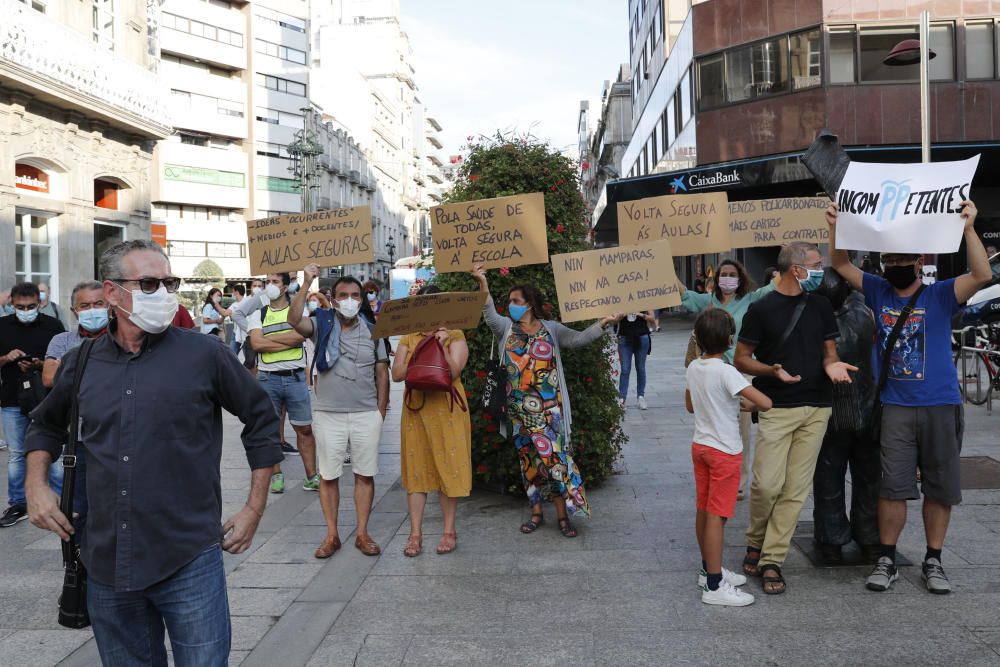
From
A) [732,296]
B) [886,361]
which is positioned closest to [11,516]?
[732,296]

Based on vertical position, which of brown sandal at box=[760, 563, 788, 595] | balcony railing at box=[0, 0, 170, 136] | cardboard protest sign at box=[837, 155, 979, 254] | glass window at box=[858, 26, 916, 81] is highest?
glass window at box=[858, 26, 916, 81]

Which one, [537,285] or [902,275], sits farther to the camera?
[537,285]

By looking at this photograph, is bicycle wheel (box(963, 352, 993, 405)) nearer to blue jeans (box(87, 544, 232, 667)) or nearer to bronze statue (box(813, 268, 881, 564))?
bronze statue (box(813, 268, 881, 564))

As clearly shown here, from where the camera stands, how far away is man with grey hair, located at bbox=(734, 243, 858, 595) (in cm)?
498

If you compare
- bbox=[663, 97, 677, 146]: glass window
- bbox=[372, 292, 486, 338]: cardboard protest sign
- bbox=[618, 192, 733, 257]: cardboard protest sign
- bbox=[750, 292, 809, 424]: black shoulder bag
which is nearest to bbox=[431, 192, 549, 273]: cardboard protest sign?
bbox=[372, 292, 486, 338]: cardboard protest sign

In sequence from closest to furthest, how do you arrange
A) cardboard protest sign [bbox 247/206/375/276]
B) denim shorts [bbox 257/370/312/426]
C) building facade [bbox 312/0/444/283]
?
cardboard protest sign [bbox 247/206/375/276], denim shorts [bbox 257/370/312/426], building facade [bbox 312/0/444/283]

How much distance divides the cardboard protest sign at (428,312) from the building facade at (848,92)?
17644mm

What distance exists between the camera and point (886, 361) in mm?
4918

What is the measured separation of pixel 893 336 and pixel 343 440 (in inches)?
139

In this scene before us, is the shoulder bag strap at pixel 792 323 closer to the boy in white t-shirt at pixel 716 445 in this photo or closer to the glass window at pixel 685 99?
the boy in white t-shirt at pixel 716 445

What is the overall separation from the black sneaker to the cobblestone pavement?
0.50 ft

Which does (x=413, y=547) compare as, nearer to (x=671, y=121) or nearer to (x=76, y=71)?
(x=76, y=71)

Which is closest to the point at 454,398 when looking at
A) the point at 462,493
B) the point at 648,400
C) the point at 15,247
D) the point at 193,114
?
the point at 462,493

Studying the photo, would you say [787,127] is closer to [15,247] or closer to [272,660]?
[15,247]
